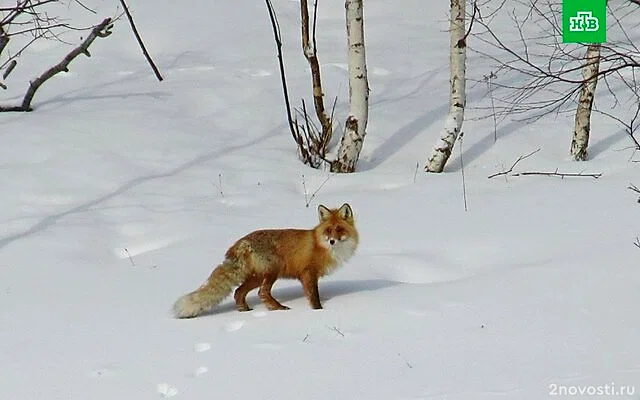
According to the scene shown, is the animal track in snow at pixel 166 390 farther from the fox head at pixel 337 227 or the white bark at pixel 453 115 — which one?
the white bark at pixel 453 115

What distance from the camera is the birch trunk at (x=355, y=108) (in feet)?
34.8

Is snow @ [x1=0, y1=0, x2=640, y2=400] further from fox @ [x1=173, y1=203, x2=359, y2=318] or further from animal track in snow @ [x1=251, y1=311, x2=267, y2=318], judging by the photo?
fox @ [x1=173, y1=203, x2=359, y2=318]

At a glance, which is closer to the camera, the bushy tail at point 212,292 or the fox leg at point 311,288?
the bushy tail at point 212,292

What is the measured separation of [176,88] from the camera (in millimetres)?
13125

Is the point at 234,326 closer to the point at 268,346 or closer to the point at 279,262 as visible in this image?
the point at 268,346

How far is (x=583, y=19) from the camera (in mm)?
11125

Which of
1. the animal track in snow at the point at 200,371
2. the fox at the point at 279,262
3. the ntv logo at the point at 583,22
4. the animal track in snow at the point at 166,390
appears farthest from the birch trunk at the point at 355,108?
the animal track in snow at the point at 166,390

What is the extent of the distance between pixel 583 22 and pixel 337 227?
6.37 m

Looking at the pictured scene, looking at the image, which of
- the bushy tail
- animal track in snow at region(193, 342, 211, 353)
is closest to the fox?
the bushy tail

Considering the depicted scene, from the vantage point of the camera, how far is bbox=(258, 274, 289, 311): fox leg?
623 centimetres

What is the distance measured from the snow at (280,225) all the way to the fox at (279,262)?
0.19 meters

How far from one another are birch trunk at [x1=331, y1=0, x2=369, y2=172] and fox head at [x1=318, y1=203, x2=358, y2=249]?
14.5 feet

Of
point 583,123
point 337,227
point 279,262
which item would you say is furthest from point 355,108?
point 279,262

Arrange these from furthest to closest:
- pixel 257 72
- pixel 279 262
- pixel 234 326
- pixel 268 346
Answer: pixel 257 72 < pixel 279 262 < pixel 234 326 < pixel 268 346
